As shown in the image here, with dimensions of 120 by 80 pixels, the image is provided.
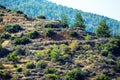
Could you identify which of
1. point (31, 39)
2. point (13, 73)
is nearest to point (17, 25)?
point (31, 39)

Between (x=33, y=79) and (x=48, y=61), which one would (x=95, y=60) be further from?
(x=33, y=79)

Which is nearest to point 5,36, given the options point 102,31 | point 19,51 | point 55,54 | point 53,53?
point 19,51

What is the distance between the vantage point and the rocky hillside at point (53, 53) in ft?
275

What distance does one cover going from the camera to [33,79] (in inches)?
3174

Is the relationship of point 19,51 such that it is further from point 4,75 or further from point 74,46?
point 4,75

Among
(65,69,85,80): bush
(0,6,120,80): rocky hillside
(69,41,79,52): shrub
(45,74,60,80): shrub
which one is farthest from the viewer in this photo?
(69,41,79,52): shrub

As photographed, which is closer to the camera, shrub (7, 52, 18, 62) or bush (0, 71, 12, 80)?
bush (0, 71, 12, 80)

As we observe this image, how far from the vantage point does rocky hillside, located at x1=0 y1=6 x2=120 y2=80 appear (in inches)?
3295

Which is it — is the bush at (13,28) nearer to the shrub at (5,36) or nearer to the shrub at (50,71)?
the shrub at (5,36)

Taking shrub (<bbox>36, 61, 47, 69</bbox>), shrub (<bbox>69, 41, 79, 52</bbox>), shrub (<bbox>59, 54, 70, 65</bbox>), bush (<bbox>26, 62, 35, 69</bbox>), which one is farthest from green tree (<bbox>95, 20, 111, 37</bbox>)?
bush (<bbox>26, 62, 35, 69</bbox>)

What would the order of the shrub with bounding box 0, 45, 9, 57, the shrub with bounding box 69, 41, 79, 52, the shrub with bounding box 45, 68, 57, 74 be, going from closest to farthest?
the shrub with bounding box 45, 68, 57, 74, the shrub with bounding box 0, 45, 9, 57, the shrub with bounding box 69, 41, 79, 52

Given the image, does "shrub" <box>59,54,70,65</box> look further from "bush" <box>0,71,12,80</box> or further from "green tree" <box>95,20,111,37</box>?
"green tree" <box>95,20,111,37</box>

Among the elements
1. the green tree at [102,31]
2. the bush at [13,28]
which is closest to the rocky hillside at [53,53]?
the bush at [13,28]

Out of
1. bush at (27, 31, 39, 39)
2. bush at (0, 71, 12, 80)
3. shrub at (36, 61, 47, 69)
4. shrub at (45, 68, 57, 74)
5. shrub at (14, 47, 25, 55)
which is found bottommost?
bush at (0, 71, 12, 80)
